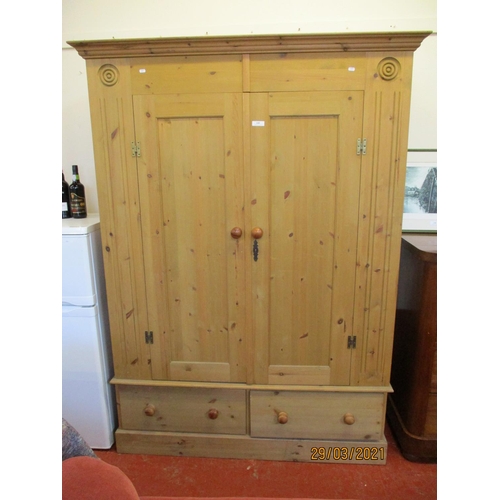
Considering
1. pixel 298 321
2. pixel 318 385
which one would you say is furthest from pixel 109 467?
pixel 318 385

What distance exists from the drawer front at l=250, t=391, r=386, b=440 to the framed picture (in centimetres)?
103

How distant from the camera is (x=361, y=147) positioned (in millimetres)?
1370

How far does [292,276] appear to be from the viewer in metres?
1.51

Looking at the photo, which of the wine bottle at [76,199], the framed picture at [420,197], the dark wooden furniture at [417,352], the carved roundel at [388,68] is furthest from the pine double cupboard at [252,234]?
the framed picture at [420,197]

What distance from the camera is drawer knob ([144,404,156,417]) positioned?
1.66 metres

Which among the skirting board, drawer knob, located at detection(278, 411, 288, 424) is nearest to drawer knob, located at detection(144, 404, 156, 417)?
the skirting board

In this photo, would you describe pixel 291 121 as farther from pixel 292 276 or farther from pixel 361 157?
pixel 292 276

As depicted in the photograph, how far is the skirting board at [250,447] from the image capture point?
5.32 ft

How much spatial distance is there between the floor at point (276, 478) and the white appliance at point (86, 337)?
227 millimetres

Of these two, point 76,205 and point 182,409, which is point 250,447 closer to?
point 182,409

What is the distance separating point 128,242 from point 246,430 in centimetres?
116
